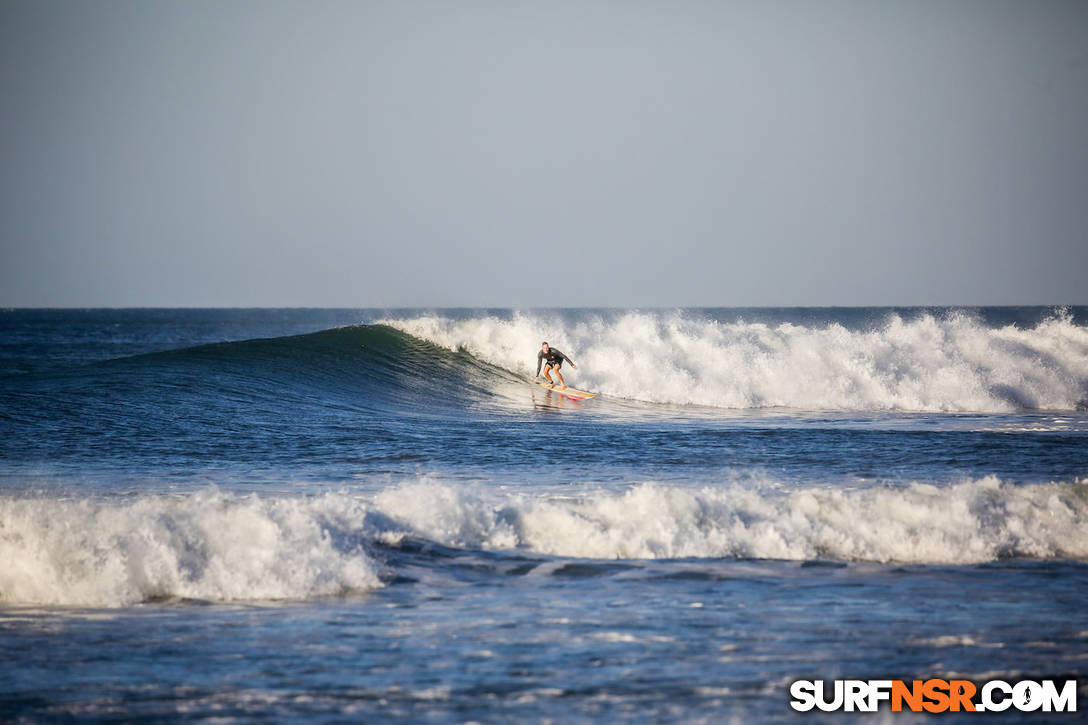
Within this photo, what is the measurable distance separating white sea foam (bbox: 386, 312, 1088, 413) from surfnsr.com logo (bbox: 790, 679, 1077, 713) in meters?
18.8

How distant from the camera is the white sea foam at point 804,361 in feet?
82.1

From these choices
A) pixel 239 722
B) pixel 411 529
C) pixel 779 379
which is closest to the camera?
pixel 239 722

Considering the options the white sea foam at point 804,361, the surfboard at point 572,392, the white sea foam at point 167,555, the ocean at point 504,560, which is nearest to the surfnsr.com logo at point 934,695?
the ocean at point 504,560

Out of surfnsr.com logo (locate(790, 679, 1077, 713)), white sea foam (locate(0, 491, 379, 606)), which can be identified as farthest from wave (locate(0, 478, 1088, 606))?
surfnsr.com logo (locate(790, 679, 1077, 713))

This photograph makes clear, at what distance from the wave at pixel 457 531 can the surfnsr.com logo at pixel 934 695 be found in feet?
11.4

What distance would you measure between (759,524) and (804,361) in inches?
704

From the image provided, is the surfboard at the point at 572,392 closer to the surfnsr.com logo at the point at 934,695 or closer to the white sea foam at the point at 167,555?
the white sea foam at the point at 167,555

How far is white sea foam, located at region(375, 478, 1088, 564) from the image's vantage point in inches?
379

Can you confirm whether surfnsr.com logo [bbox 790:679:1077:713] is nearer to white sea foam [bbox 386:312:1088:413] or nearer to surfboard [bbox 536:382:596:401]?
surfboard [bbox 536:382:596:401]

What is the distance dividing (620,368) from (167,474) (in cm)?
1633

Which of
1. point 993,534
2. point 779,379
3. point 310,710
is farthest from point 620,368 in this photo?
point 310,710

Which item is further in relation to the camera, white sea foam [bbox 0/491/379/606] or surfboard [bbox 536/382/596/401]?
surfboard [bbox 536/382/596/401]

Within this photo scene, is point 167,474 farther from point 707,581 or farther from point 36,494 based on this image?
point 707,581

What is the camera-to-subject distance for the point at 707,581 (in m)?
8.50
